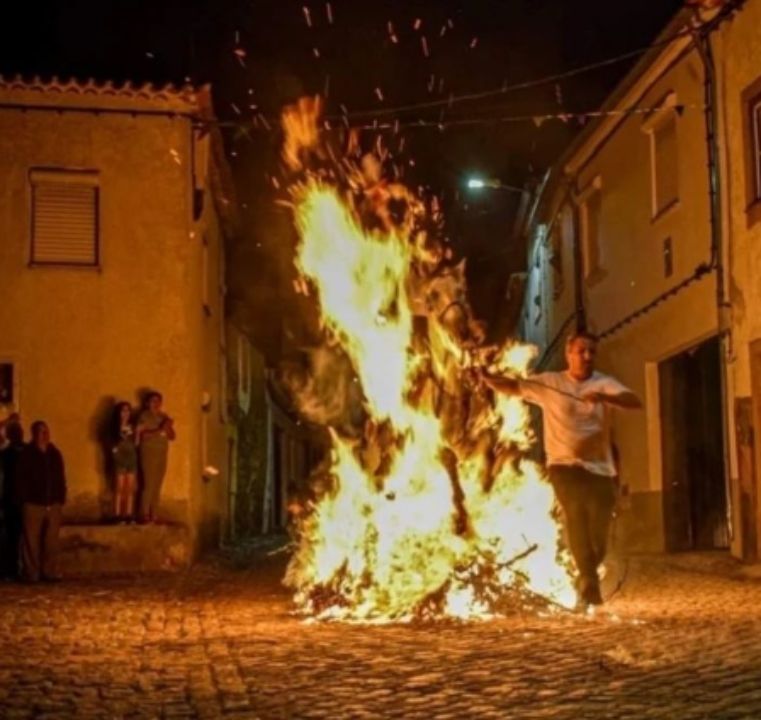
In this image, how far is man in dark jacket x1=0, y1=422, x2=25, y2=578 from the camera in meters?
14.3

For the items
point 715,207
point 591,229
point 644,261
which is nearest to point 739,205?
point 715,207

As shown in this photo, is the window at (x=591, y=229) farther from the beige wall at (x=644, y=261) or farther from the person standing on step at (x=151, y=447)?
the person standing on step at (x=151, y=447)

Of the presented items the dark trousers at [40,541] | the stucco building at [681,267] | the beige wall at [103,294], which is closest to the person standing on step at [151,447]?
the beige wall at [103,294]

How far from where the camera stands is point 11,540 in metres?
14.8

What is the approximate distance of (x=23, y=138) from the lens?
53.2 feet

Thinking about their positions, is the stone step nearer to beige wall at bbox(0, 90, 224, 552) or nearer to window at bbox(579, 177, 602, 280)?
beige wall at bbox(0, 90, 224, 552)

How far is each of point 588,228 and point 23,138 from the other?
30.0 ft

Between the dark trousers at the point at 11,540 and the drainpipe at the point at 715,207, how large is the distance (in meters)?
7.71

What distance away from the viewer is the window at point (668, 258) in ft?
52.3

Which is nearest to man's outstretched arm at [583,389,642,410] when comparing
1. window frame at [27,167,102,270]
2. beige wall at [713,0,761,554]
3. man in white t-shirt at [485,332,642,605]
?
man in white t-shirt at [485,332,642,605]

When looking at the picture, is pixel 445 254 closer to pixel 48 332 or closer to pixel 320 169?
pixel 320 169

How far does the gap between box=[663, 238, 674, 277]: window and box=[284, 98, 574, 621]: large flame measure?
6.25 m

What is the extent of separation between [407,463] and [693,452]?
27.2ft

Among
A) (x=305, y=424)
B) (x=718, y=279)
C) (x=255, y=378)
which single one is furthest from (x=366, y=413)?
(x=305, y=424)
